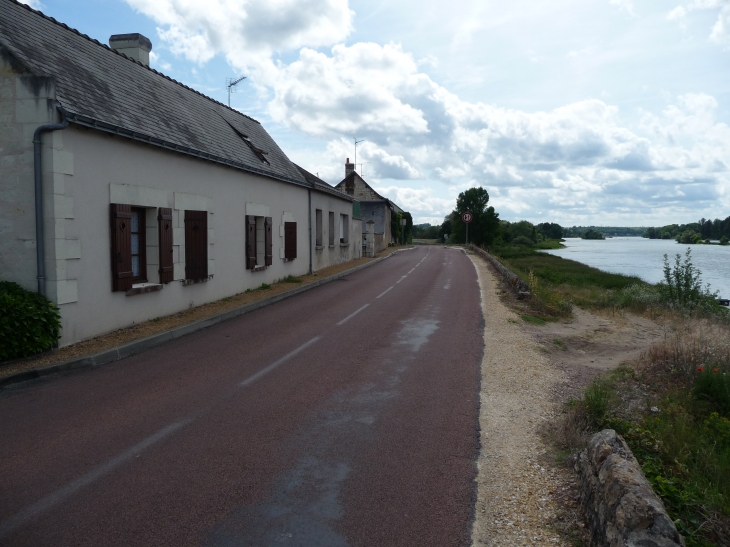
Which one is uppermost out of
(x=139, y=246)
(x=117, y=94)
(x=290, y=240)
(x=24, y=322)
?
(x=117, y=94)

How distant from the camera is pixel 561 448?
16.7 ft

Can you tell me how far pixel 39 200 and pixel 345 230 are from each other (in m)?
21.9

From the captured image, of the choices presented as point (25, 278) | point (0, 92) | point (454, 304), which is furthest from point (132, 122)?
point (454, 304)

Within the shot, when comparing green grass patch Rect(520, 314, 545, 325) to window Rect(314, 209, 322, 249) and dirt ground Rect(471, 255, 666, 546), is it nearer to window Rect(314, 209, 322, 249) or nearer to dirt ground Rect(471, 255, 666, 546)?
dirt ground Rect(471, 255, 666, 546)

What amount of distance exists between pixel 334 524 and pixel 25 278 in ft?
23.9

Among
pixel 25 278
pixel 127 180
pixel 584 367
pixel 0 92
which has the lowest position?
pixel 584 367

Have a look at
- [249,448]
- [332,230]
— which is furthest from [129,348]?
[332,230]

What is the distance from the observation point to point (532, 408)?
6.33 m

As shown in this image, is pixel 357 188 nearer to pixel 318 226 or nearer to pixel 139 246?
pixel 318 226

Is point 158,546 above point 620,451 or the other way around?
the other way around

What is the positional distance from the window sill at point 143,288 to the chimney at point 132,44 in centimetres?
859

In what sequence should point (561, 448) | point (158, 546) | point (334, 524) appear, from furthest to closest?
point (561, 448)
point (334, 524)
point (158, 546)

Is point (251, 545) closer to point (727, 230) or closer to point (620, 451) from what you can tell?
point (620, 451)

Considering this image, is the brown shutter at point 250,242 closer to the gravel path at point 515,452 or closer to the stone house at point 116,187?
the stone house at point 116,187
